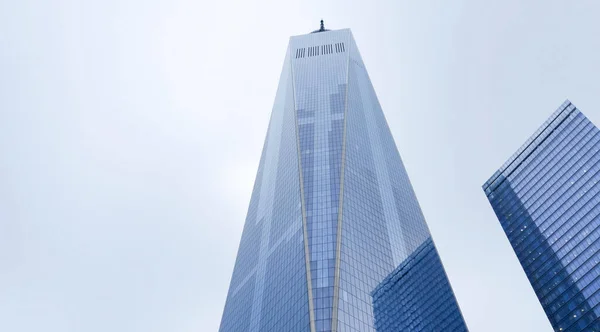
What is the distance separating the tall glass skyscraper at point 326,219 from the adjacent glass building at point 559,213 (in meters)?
34.3

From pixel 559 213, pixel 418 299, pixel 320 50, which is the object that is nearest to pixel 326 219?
pixel 418 299

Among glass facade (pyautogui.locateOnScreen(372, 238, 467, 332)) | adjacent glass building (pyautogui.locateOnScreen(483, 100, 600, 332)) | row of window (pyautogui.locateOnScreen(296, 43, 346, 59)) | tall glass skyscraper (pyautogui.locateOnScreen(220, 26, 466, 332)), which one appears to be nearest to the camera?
tall glass skyscraper (pyautogui.locateOnScreen(220, 26, 466, 332))

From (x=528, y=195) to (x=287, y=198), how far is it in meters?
76.9

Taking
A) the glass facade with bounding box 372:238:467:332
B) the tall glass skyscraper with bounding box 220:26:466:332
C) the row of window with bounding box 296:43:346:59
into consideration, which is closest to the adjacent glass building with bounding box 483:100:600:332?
the tall glass skyscraper with bounding box 220:26:466:332

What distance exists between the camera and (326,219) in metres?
92.6

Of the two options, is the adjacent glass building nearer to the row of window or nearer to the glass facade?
the glass facade

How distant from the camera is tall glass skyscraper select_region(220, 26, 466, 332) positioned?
80.4 meters

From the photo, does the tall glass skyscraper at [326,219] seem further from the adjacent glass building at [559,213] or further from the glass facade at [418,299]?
the adjacent glass building at [559,213]

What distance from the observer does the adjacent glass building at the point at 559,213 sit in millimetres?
115062

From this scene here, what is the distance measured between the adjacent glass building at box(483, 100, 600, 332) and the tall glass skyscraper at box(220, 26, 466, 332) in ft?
113

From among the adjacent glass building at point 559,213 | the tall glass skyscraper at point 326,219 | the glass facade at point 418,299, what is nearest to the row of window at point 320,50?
the tall glass skyscraper at point 326,219

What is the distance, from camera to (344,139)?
384 feet

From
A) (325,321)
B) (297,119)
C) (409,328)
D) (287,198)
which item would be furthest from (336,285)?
(297,119)

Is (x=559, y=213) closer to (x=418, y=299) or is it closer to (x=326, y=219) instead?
(x=418, y=299)
